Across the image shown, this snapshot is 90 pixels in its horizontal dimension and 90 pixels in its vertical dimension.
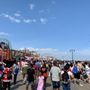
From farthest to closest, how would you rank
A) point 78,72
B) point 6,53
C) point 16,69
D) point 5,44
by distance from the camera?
point 5,44 → point 6,53 → point 78,72 → point 16,69

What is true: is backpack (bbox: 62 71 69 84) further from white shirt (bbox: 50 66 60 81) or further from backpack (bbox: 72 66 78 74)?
backpack (bbox: 72 66 78 74)

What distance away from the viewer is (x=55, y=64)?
1820cm

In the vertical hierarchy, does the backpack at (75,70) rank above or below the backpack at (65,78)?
above

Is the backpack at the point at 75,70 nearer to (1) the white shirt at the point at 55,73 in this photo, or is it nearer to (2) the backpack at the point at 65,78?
(1) the white shirt at the point at 55,73

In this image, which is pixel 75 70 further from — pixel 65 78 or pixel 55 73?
pixel 65 78

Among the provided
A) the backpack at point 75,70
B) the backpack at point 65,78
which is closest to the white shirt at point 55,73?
the backpack at point 65,78

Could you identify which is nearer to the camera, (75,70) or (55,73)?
(55,73)

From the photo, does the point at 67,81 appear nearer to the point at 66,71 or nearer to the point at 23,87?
the point at 66,71

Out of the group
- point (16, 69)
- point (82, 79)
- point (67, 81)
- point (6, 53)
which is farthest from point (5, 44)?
point (67, 81)

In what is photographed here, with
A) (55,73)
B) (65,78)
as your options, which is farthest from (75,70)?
(65,78)

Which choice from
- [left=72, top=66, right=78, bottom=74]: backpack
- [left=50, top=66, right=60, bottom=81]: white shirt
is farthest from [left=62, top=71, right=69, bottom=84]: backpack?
[left=72, top=66, right=78, bottom=74]: backpack

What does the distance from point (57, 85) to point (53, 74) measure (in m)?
0.62

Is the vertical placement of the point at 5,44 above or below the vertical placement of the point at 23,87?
above

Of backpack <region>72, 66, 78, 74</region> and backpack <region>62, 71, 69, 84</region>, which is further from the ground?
backpack <region>72, 66, 78, 74</region>
